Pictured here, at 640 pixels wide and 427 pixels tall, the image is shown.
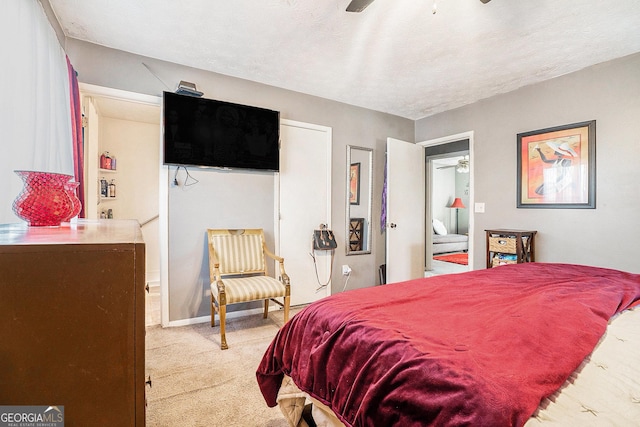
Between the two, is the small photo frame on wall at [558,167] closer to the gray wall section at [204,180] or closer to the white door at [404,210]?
the white door at [404,210]

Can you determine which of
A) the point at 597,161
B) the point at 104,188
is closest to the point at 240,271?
the point at 104,188

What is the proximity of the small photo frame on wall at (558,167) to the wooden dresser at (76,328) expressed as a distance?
3.64 meters

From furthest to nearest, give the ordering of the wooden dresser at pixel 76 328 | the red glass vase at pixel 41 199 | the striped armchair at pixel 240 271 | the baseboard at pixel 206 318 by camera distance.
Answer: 1. the baseboard at pixel 206 318
2. the striped armchair at pixel 240 271
3. the red glass vase at pixel 41 199
4. the wooden dresser at pixel 76 328

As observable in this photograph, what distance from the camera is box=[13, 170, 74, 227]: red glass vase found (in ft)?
3.34

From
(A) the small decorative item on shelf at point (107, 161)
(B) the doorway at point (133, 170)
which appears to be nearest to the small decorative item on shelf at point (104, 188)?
(B) the doorway at point (133, 170)

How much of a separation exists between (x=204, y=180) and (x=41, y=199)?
1997mm

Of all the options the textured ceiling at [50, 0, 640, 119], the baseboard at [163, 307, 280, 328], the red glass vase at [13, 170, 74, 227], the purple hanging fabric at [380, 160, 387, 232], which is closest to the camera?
the red glass vase at [13, 170, 74, 227]

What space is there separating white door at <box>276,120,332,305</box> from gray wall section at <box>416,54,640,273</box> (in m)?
1.87

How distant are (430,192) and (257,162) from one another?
11.6 ft

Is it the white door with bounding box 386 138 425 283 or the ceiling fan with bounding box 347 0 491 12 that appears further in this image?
the white door with bounding box 386 138 425 283

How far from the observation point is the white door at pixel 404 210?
12.9 ft

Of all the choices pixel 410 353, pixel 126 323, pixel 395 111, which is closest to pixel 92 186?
pixel 126 323

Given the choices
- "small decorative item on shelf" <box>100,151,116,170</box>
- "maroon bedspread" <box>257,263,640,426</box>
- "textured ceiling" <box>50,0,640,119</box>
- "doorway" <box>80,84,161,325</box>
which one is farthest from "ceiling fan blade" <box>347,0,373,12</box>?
"small decorative item on shelf" <box>100,151,116,170</box>

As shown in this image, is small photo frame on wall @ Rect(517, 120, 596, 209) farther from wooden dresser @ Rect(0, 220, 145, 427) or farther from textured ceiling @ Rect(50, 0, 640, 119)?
wooden dresser @ Rect(0, 220, 145, 427)
